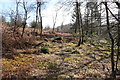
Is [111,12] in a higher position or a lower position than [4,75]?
higher

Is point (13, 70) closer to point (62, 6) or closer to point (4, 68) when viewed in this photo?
point (4, 68)

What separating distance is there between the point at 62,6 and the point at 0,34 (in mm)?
4545

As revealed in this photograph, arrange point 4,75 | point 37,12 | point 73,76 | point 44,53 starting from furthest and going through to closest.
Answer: point 37,12, point 44,53, point 73,76, point 4,75

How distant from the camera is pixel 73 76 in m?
6.21

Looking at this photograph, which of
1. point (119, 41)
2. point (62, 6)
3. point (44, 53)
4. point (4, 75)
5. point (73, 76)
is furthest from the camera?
point (44, 53)

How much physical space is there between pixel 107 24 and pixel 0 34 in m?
6.71

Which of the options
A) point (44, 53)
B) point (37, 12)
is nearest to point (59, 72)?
point (44, 53)

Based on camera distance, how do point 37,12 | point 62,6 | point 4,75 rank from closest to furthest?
point 4,75
point 62,6
point 37,12

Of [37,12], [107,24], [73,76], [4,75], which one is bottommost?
[73,76]

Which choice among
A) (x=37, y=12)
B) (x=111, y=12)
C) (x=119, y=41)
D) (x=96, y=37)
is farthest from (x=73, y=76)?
(x=37, y=12)

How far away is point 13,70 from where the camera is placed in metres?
5.74

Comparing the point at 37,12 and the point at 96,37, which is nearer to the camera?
the point at 96,37

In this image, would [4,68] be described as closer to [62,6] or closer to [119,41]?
[62,6]

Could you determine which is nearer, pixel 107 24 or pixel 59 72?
pixel 107 24
